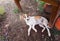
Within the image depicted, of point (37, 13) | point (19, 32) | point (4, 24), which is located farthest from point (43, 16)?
point (4, 24)

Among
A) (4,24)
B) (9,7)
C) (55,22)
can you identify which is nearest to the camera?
(55,22)

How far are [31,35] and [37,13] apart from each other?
278mm

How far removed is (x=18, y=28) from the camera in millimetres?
1567

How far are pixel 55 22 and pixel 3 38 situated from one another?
1.68 ft

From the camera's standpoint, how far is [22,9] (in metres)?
1.70

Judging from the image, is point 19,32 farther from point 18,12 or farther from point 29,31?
→ point 18,12

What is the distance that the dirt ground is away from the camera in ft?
4.91

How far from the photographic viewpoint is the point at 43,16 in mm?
1629

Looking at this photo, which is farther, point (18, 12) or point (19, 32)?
point (18, 12)

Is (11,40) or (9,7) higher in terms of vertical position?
(9,7)

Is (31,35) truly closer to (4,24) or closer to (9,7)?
(4,24)

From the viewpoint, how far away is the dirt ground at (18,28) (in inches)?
59.0

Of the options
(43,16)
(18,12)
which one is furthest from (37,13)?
(18,12)

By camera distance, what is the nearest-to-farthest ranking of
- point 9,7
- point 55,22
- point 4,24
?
point 55,22
point 4,24
point 9,7
